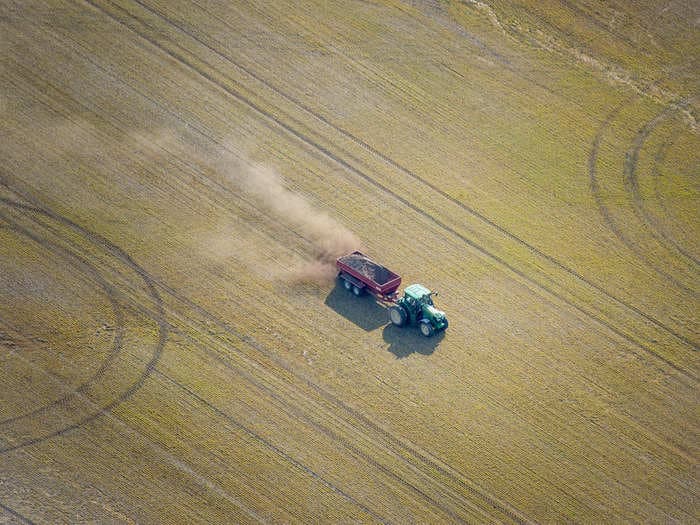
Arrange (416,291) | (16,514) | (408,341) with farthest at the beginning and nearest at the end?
(408,341) < (416,291) < (16,514)

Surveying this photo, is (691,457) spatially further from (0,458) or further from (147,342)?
(0,458)

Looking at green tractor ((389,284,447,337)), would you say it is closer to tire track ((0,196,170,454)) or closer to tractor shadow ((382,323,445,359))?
tractor shadow ((382,323,445,359))

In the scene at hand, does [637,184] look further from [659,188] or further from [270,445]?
[270,445]

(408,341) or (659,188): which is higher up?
(659,188)

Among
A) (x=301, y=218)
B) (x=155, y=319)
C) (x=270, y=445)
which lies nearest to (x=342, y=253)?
(x=301, y=218)

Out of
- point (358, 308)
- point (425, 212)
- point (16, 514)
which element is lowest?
point (16, 514)

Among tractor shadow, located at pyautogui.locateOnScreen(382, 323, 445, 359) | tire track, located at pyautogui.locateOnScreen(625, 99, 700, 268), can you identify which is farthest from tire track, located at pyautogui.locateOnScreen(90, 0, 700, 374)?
tractor shadow, located at pyautogui.locateOnScreen(382, 323, 445, 359)

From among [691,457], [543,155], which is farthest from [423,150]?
[691,457]
